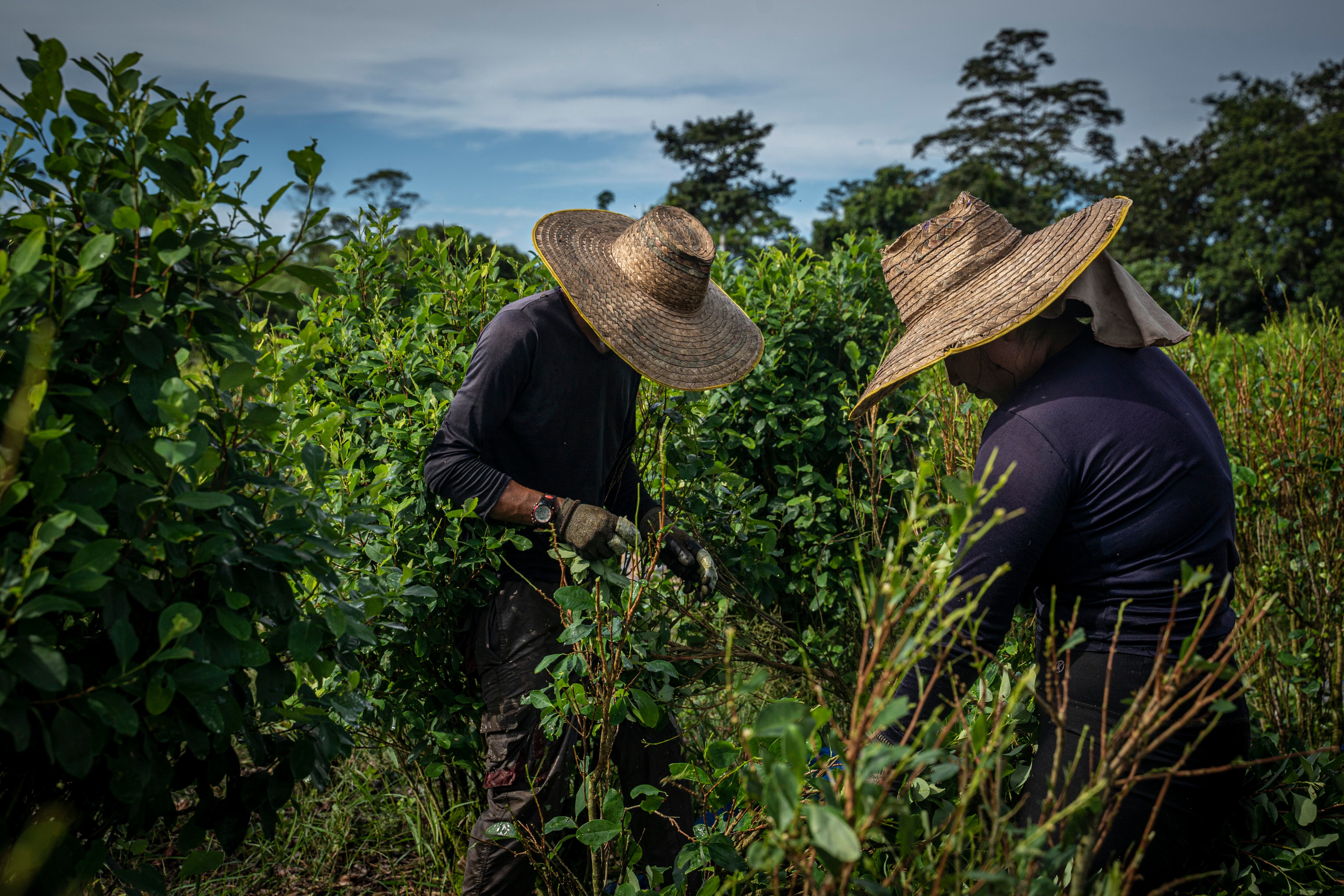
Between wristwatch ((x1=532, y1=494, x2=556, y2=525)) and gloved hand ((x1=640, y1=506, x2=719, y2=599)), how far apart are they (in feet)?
1.02

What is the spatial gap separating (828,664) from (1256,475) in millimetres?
2422

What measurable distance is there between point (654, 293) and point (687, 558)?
0.84 metres

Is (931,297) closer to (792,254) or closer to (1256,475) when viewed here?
(792,254)

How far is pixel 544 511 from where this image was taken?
2.22 m

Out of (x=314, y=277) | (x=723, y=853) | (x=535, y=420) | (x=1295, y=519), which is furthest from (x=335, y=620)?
(x=1295, y=519)

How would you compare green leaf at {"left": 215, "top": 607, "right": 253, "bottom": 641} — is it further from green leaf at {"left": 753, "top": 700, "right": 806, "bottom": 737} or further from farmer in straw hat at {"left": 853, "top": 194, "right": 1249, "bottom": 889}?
farmer in straw hat at {"left": 853, "top": 194, "right": 1249, "bottom": 889}

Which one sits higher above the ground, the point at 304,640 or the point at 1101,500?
the point at 1101,500

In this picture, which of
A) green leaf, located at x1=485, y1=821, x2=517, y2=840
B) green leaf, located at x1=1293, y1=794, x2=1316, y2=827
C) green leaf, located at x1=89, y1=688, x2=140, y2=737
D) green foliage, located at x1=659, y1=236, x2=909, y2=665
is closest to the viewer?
green leaf, located at x1=89, y1=688, x2=140, y2=737

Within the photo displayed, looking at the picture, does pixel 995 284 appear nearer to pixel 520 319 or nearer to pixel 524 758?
pixel 520 319

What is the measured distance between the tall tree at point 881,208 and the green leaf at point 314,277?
1015 inches

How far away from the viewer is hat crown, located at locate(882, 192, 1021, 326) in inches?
77.2

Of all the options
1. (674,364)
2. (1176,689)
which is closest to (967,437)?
(674,364)

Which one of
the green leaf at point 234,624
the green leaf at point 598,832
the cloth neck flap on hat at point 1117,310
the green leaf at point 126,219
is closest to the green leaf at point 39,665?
the green leaf at point 234,624

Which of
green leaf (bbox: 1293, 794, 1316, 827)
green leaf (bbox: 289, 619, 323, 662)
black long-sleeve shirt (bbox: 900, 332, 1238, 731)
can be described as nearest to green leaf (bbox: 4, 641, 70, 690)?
green leaf (bbox: 289, 619, 323, 662)
